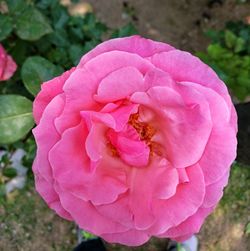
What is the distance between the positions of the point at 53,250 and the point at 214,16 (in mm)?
1264

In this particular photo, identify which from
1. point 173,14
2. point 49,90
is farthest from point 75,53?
point 173,14

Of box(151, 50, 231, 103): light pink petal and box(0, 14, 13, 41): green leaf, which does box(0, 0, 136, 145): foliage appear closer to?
box(0, 14, 13, 41): green leaf

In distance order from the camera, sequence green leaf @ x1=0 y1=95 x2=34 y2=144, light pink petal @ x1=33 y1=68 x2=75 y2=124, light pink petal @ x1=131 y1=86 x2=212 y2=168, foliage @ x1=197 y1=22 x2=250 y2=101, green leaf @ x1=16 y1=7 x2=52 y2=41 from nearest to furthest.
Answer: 1. light pink petal @ x1=131 y1=86 x2=212 y2=168
2. light pink petal @ x1=33 y1=68 x2=75 y2=124
3. green leaf @ x1=0 y1=95 x2=34 y2=144
4. green leaf @ x1=16 y1=7 x2=52 y2=41
5. foliage @ x1=197 y1=22 x2=250 y2=101

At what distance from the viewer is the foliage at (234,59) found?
69.7 inches

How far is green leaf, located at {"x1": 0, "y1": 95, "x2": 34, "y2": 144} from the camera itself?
1249 millimetres

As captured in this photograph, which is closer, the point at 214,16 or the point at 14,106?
the point at 14,106

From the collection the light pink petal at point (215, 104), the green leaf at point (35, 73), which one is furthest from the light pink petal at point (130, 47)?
the green leaf at point (35, 73)

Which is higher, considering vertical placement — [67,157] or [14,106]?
[67,157]

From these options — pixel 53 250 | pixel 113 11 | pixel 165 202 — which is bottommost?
pixel 53 250

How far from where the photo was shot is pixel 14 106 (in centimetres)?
127

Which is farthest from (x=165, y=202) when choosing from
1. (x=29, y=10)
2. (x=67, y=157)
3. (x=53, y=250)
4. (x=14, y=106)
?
(x=53, y=250)

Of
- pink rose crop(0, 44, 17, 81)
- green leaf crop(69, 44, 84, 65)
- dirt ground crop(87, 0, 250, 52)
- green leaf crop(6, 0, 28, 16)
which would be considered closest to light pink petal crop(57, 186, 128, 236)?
pink rose crop(0, 44, 17, 81)

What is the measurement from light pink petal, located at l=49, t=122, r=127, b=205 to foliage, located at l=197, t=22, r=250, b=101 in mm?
923

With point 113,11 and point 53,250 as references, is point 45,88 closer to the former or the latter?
point 53,250
